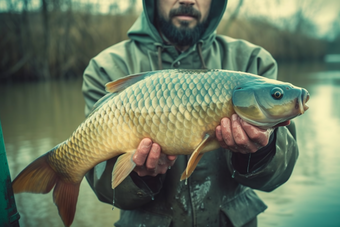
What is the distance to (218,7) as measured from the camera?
170cm

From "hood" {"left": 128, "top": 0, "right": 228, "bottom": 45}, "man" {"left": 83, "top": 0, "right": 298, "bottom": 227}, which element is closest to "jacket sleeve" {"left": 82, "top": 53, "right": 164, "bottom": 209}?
"man" {"left": 83, "top": 0, "right": 298, "bottom": 227}

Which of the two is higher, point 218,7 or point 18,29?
point 218,7

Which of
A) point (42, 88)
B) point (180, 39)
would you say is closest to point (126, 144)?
point (180, 39)

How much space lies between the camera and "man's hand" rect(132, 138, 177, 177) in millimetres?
964

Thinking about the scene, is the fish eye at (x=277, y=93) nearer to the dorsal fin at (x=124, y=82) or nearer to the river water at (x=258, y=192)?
the dorsal fin at (x=124, y=82)

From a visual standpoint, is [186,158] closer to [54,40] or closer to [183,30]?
[183,30]

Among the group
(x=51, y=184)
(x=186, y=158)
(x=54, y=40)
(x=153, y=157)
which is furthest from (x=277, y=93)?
(x=54, y=40)

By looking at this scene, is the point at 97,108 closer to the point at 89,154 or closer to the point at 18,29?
the point at 89,154

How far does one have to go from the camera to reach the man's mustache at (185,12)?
1.51 metres

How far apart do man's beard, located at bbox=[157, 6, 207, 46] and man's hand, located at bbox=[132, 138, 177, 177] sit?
637 millimetres

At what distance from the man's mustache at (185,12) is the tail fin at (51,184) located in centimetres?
84

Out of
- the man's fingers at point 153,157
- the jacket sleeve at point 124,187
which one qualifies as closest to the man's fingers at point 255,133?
the man's fingers at point 153,157

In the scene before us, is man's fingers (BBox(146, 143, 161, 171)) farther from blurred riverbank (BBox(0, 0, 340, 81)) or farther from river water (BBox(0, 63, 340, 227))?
blurred riverbank (BBox(0, 0, 340, 81))

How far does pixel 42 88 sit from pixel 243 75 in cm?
621
